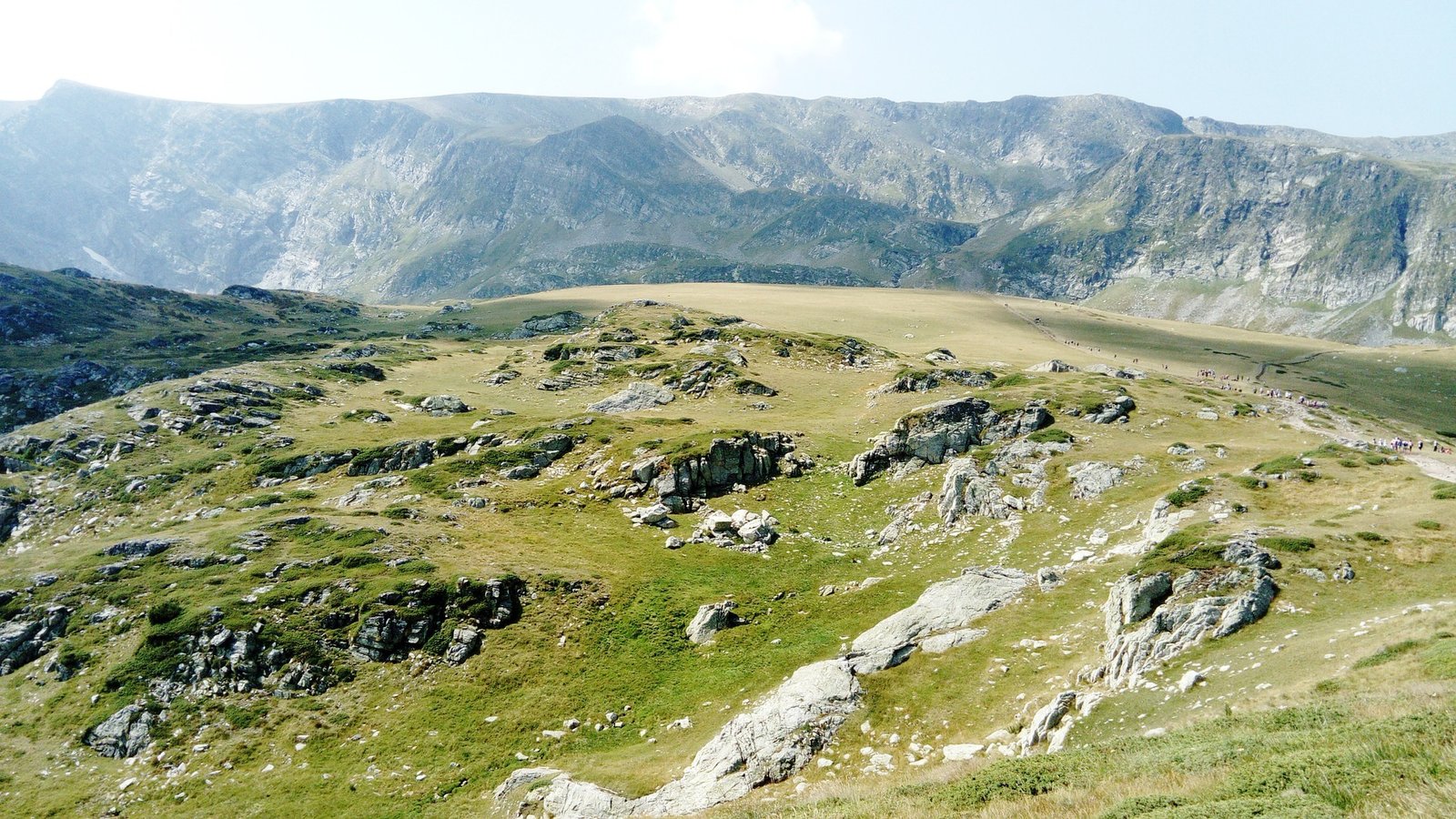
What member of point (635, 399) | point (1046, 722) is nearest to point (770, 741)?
point (1046, 722)

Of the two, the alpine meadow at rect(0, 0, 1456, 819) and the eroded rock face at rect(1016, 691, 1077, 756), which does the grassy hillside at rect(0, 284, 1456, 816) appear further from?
the eroded rock face at rect(1016, 691, 1077, 756)

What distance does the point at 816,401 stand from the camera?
9362 centimetres

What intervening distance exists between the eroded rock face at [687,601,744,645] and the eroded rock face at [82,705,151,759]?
1117 inches

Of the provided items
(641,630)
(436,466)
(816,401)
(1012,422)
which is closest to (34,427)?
(436,466)

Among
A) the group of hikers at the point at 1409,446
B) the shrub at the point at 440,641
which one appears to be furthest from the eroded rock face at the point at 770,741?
the group of hikers at the point at 1409,446

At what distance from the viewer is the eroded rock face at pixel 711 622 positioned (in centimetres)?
3850

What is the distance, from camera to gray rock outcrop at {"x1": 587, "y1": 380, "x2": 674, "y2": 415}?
9462 cm

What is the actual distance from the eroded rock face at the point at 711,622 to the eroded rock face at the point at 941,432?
24178 mm

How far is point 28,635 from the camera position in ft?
128

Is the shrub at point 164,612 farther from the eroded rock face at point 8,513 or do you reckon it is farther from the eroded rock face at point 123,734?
the eroded rock face at point 8,513

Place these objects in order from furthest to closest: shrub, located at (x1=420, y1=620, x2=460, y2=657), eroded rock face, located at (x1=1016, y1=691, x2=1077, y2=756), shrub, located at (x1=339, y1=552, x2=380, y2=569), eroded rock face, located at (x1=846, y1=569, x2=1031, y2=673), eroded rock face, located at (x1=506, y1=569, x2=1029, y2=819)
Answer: shrub, located at (x1=339, y1=552, x2=380, y2=569) → shrub, located at (x1=420, y1=620, x2=460, y2=657) → eroded rock face, located at (x1=846, y1=569, x2=1031, y2=673) → eroded rock face, located at (x1=506, y1=569, x2=1029, y2=819) → eroded rock face, located at (x1=1016, y1=691, x2=1077, y2=756)

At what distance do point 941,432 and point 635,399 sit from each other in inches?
1968

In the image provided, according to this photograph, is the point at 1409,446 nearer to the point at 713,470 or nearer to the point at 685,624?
the point at 713,470

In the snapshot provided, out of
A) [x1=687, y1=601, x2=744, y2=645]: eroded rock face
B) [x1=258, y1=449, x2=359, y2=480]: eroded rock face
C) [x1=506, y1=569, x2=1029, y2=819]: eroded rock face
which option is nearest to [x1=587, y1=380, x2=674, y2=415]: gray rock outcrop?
[x1=258, y1=449, x2=359, y2=480]: eroded rock face
